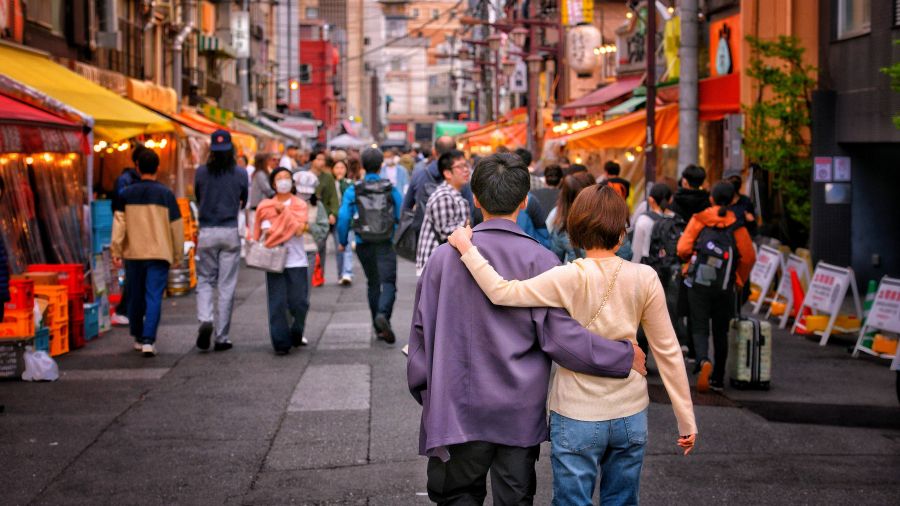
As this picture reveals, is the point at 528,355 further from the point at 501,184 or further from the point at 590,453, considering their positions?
the point at 501,184

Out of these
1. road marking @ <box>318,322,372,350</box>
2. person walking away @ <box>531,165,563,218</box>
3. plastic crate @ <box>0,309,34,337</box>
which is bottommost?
road marking @ <box>318,322,372,350</box>

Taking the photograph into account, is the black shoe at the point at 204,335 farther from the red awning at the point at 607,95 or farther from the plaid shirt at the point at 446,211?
the red awning at the point at 607,95

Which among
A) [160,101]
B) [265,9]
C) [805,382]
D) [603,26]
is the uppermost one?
[265,9]

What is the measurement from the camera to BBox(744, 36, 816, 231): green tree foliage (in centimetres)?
1642

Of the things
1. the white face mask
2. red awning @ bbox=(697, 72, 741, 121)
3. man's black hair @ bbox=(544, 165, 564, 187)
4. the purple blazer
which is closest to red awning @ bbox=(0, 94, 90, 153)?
the white face mask

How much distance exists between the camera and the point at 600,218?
449 cm

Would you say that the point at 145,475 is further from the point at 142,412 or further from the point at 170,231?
the point at 170,231

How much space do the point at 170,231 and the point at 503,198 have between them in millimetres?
7584

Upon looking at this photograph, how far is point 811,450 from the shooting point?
766 centimetres

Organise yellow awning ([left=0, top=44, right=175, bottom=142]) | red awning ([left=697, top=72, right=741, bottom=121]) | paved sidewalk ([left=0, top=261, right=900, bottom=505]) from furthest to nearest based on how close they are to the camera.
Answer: red awning ([left=697, top=72, right=741, bottom=121]) < yellow awning ([left=0, top=44, right=175, bottom=142]) < paved sidewalk ([left=0, top=261, right=900, bottom=505])

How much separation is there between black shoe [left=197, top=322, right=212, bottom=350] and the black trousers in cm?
731

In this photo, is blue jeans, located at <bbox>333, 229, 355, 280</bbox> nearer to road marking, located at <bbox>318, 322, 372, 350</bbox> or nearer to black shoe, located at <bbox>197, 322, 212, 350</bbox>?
road marking, located at <bbox>318, 322, 372, 350</bbox>

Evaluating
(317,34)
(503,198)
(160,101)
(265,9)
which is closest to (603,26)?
(160,101)

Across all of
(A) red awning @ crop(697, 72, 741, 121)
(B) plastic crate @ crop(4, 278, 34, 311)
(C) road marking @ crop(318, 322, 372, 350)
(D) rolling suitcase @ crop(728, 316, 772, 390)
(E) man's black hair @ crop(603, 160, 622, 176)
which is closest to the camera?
(D) rolling suitcase @ crop(728, 316, 772, 390)
